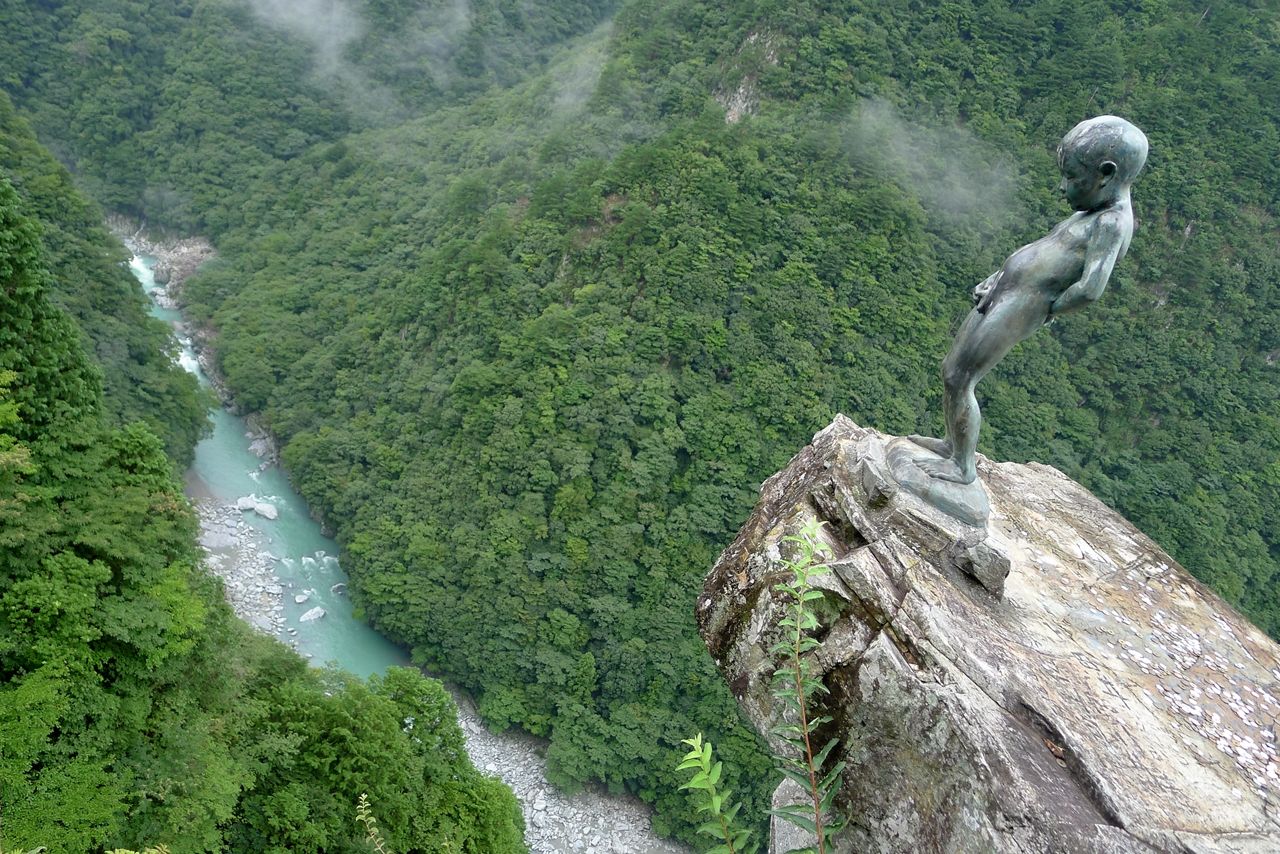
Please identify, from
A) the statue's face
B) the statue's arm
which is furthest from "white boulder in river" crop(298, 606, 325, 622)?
the statue's face

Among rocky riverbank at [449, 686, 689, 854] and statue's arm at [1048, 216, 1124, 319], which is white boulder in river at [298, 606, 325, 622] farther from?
statue's arm at [1048, 216, 1124, 319]

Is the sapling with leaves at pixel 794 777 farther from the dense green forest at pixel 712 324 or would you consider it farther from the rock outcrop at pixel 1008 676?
the dense green forest at pixel 712 324

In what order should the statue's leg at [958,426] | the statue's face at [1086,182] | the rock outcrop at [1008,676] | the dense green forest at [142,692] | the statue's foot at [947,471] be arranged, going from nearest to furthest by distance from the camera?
the rock outcrop at [1008,676] < the statue's face at [1086,182] < the statue's leg at [958,426] < the statue's foot at [947,471] < the dense green forest at [142,692]

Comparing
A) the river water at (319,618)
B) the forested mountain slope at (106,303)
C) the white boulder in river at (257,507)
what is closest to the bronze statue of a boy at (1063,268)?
the river water at (319,618)

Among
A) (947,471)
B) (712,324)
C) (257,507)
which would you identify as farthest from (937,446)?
(257,507)

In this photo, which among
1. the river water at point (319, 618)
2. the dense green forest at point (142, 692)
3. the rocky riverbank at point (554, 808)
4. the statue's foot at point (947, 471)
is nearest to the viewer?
the statue's foot at point (947, 471)

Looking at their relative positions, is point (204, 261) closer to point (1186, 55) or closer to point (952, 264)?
point (952, 264)

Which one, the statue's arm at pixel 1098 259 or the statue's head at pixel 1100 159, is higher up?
the statue's head at pixel 1100 159
